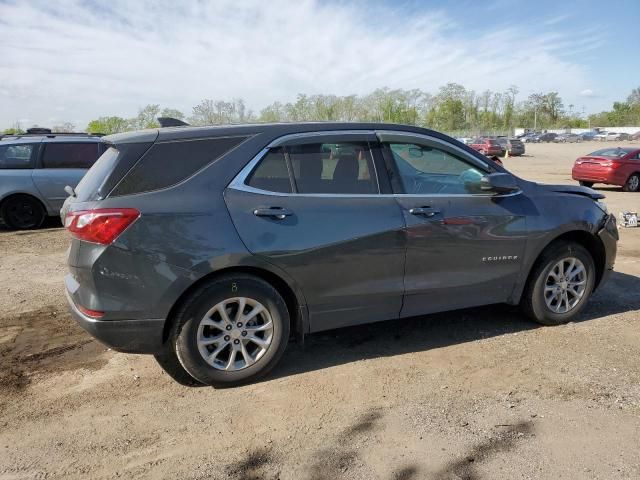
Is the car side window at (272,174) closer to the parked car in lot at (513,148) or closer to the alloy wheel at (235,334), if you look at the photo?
the alloy wheel at (235,334)

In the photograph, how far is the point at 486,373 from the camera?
3.87m

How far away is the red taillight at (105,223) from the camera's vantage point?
3244 millimetres

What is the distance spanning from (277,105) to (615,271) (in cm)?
4638

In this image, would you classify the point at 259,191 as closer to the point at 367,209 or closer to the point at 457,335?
the point at 367,209

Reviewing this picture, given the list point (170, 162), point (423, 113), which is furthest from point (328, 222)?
point (423, 113)

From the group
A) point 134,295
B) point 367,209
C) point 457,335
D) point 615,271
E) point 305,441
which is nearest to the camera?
point 305,441

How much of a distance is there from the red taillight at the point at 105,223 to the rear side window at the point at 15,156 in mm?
7797

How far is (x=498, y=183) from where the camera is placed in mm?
4230

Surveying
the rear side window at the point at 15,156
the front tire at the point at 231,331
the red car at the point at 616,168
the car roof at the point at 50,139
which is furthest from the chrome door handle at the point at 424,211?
the red car at the point at 616,168

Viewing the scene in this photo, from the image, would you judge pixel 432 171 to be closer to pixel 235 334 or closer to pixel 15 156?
pixel 235 334

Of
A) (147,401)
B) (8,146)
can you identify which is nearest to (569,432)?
(147,401)

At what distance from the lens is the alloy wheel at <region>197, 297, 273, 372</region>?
352cm

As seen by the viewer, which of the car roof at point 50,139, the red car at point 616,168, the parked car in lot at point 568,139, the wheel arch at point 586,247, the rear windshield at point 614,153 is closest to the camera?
the wheel arch at point 586,247

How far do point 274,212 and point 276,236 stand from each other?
0.16 metres
